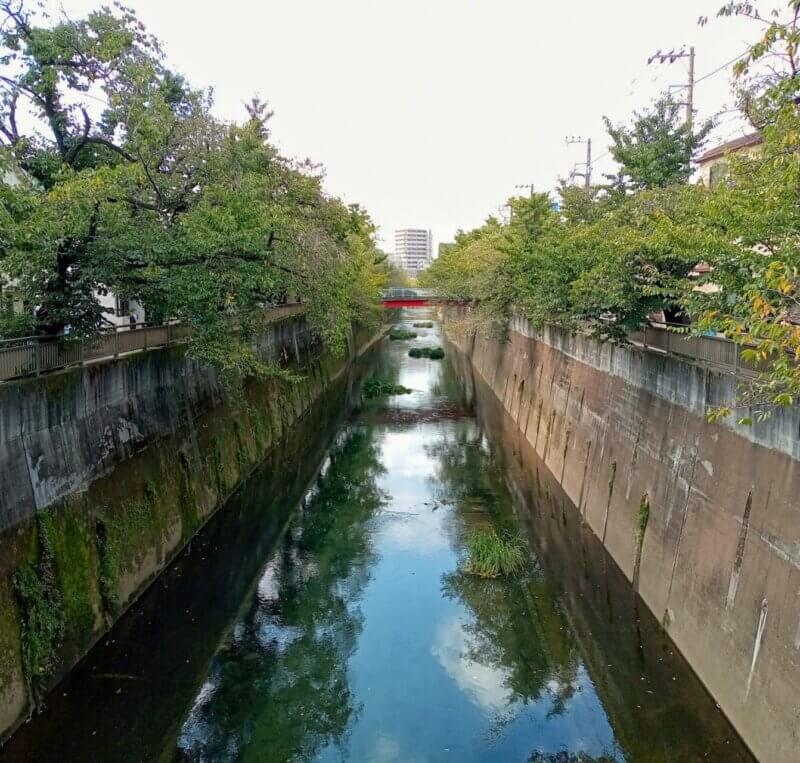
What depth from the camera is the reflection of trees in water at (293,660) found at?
1022cm

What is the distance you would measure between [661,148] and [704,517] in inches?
519

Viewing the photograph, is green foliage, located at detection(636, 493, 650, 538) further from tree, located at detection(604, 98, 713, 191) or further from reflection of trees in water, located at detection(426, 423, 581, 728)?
tree, located at detection(604, 98, 713, 191)

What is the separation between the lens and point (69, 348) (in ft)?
42.2

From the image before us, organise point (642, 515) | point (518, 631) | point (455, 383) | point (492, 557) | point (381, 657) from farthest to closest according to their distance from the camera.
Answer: point (455, 383) < point (492, 557) < point (642, 515) < point (518, 631) < point (381, 657)

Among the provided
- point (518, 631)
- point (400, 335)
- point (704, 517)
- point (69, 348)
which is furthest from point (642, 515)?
point (400, 335)

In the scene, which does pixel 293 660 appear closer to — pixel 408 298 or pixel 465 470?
pixel 465 470

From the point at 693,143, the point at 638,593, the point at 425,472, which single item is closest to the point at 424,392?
the point at 425,472

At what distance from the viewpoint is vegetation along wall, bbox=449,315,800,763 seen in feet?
29.9

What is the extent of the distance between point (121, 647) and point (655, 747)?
971 cm

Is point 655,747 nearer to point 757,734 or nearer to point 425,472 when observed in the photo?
point 757,734

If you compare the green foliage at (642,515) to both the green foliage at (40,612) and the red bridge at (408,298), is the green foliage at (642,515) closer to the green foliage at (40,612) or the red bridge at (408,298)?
the green foliage at (40,612)

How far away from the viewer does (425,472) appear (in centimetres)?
2492

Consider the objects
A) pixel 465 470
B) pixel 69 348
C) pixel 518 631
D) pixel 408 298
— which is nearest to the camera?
pixel 69 348

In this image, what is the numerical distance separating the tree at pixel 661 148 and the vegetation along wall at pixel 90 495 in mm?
15705
